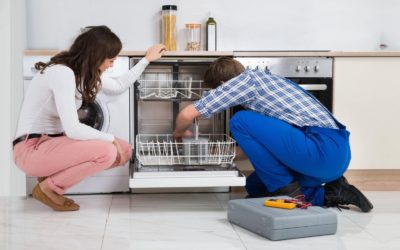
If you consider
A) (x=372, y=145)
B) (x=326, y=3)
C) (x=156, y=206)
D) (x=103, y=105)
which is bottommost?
(x=156, y=206)

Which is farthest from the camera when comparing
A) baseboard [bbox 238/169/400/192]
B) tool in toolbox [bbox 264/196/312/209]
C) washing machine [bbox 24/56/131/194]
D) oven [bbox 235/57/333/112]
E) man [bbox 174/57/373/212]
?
baseboard [bbox 238/169/400/192]

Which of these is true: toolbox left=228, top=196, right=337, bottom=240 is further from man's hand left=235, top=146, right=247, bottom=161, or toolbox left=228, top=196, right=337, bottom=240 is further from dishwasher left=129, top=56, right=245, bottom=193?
man's hand left=235, top=146, right=247, bottom=161

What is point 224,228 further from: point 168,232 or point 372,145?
point 372,145

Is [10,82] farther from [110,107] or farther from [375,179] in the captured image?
[375,179]

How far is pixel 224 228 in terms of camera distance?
3.07 m

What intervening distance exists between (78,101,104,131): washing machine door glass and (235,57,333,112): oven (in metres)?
0.96

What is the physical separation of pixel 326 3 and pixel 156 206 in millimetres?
2193

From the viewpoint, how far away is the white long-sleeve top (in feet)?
10.5

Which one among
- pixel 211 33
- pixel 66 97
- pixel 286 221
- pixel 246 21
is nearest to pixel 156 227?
pixel 286 221

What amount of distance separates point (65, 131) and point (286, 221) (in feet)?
4.14

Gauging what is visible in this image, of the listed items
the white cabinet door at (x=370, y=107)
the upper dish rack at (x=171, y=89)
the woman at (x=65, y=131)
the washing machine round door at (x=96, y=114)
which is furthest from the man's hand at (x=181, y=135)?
the white cabinet door at (x=370, y=107)

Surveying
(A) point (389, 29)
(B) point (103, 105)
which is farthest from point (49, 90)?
(A) point (389, 29)

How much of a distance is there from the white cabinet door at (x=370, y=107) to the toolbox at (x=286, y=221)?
4.23 feet

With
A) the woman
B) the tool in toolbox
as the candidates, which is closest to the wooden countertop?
the woman
